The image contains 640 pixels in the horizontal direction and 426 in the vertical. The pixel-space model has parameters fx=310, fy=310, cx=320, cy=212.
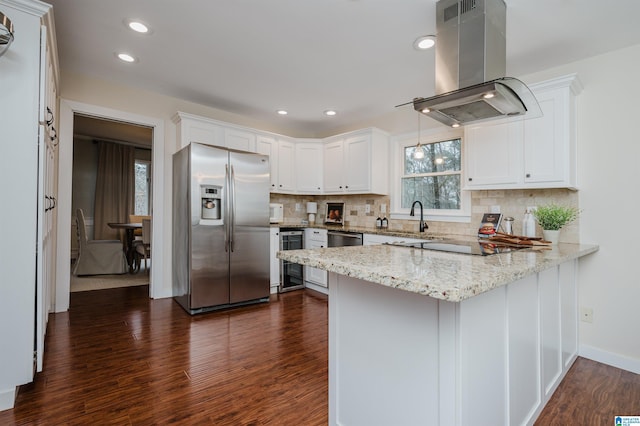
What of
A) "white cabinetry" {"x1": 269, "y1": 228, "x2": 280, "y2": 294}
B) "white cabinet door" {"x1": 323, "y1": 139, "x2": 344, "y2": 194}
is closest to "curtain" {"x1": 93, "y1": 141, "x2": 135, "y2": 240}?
"white cabinetry" {"x1": 269, "y1": 228, "x2": 280, "y2": 294}

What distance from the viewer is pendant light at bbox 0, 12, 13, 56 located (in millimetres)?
1520

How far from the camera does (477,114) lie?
219 cm

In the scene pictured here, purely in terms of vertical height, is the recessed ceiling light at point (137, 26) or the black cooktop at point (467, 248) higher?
the recessed ceiling light at point (137, 26)

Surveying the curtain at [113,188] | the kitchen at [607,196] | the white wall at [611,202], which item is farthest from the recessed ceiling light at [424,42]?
the curtain at [113,188]


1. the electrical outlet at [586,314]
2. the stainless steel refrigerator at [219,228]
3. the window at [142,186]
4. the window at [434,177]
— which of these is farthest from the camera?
the window at [142,186]

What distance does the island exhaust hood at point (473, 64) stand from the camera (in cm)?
188

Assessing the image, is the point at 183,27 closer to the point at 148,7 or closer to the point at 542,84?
the point at 148,7

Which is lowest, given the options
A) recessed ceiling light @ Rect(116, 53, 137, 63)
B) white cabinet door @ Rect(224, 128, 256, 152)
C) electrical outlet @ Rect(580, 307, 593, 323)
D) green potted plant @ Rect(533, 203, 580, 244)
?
electrical outlet @ Rect(580, 307, 593, 323)

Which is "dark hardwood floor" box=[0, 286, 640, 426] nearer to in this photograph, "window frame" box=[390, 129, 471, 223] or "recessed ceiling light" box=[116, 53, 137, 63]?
"window frame" box=[390, 129, 471, 223]

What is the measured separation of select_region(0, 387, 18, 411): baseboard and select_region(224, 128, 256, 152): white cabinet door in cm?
304

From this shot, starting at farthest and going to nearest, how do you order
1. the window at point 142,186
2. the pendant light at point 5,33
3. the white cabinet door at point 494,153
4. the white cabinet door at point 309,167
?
the window at point 142,186 → the white cabinet door at point 309,167 → the white cabinet door at point 494,153 → the pendant light at point 5,33

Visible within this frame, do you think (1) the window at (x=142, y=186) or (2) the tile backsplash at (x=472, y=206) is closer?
(2) the tile backsplash at (x=472, y=206)

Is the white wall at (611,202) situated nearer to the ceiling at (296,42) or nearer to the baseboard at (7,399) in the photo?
the ceiling at (296,42)

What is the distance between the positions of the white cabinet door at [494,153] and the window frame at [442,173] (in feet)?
0.97
